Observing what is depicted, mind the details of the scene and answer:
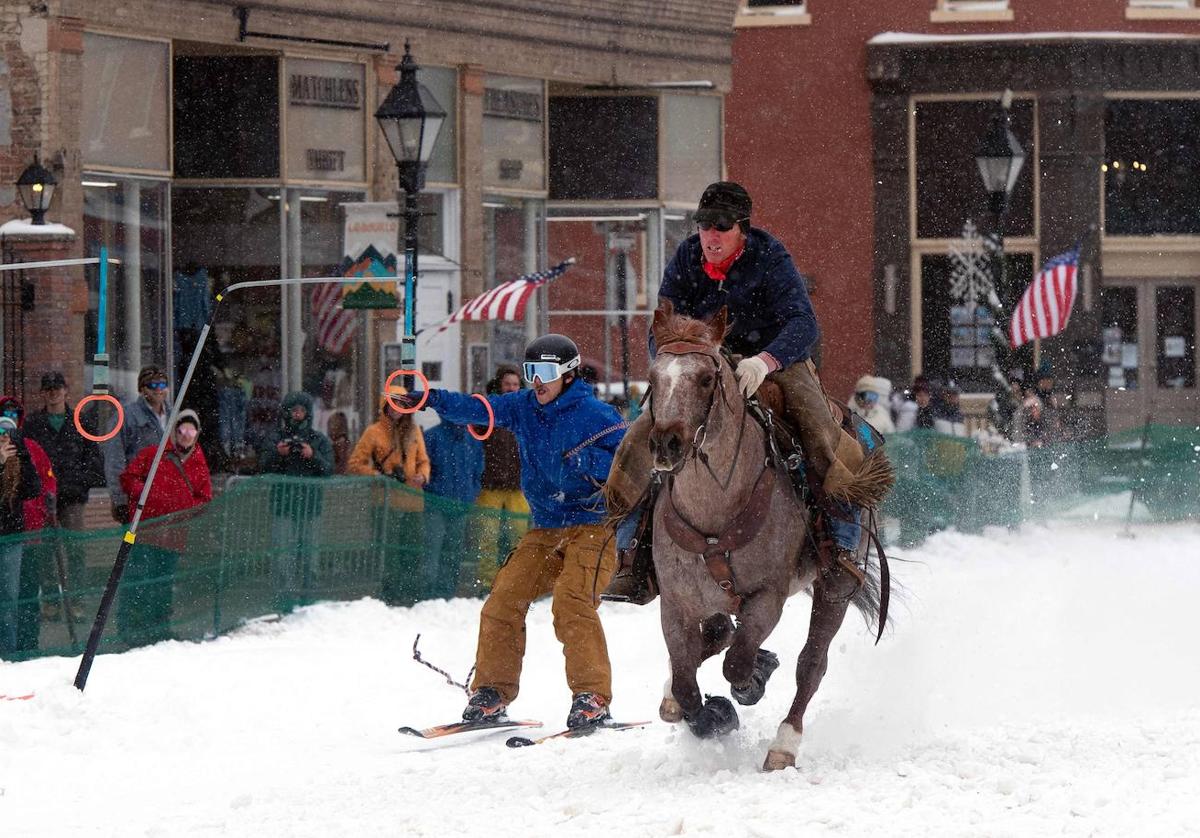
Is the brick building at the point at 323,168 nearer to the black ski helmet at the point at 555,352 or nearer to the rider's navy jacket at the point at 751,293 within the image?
the black ski helmet at the point at 555,352

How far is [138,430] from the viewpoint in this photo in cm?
1459

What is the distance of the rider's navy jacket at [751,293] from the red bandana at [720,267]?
19 millimetres

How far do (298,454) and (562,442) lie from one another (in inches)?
230

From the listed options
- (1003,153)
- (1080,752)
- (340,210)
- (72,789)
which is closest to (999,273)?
(1003,153)

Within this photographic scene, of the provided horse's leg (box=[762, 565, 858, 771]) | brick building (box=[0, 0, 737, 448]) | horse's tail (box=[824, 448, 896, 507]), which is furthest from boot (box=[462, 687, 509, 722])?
brick building (box=[0, 0, 737, 448])

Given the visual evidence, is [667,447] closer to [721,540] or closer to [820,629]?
[721,540]

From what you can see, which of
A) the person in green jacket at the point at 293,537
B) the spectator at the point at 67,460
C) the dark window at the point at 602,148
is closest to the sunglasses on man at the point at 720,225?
the person in green jacket at the point at 293,537

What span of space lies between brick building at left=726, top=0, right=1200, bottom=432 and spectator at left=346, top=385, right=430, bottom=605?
1759 cm

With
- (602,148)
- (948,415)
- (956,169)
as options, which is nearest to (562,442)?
(602,148)

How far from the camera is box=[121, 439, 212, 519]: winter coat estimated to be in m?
13.6

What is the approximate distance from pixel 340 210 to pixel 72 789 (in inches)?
498

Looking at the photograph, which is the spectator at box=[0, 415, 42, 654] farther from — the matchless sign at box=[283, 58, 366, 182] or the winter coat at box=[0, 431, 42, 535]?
the matchless sign at box=[283, 58, 366, 182]

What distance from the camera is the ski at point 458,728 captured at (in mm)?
9797

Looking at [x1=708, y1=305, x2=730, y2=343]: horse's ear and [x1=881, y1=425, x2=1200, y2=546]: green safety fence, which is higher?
[x1=708, y1=305, x2=730, y2=343]: horse's ear
